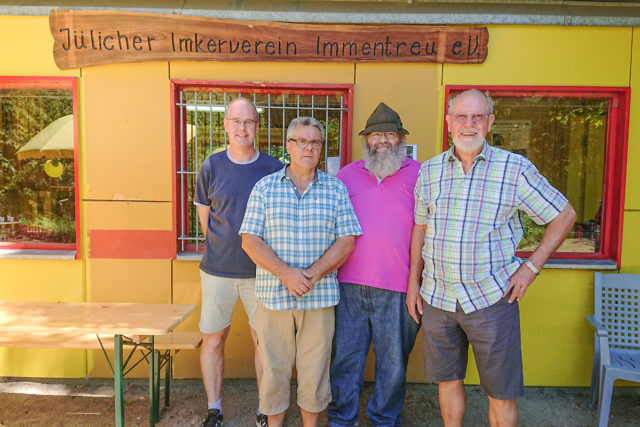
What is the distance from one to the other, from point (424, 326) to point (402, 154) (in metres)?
1.11

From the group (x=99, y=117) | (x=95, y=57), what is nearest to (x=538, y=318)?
(x=99, y=117)

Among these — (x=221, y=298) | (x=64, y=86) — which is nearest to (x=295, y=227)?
(x=221, y=298)

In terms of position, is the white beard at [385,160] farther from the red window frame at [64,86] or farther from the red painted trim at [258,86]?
the red window frame at [64,86]

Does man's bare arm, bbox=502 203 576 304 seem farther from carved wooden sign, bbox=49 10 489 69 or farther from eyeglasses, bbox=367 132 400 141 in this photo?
carved wooden sign, bbox=49 10 489 69

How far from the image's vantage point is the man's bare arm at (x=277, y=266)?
2.41 m

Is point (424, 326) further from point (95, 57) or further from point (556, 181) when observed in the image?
point (95, 57)

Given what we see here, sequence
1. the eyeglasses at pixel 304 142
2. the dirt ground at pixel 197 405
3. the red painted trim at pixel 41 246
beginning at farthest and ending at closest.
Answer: the red painted trim at pixel 41 246 < the dirt ground at pixel 197 405 < the eyeglasses at pixel 304 142

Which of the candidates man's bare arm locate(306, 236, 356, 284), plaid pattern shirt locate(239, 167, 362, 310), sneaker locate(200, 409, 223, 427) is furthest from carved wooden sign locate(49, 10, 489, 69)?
sneaker locate(200, 409, 223, 427)

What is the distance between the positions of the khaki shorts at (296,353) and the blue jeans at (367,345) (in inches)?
9.4

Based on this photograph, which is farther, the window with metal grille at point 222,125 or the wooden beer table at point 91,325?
the window with metal grille at point 222,125

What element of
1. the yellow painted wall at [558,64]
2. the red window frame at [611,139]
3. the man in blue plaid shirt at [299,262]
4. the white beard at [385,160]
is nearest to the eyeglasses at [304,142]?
the man in blue plaid shirt at [299,262]

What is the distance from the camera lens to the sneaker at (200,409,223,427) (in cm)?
300

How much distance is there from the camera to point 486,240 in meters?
2.31

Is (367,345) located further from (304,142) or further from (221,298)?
(304,142)
